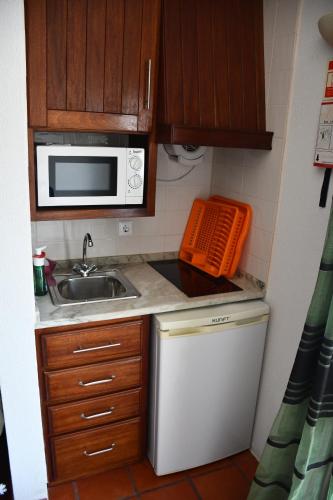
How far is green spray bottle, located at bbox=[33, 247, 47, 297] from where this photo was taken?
1.66 meters

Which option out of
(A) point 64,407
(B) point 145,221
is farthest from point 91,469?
(B) point 145,221

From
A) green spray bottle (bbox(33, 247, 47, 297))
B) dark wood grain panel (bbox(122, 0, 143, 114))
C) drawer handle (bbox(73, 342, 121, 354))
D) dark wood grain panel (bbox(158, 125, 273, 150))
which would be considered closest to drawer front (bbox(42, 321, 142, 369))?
drawer handle (bbox(73, 342, 121, 354))

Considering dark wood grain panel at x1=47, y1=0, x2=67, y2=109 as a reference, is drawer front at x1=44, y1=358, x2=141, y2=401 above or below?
below

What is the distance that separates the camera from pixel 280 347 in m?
1.79

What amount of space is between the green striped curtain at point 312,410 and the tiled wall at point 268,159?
0.55 metres

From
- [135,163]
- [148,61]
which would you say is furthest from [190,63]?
[135,163]

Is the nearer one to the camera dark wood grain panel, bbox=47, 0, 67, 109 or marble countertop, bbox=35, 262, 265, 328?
dark wood grain panel, bbox=47, 0, 67, 109

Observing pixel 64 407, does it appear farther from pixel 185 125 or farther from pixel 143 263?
pixel 185 125

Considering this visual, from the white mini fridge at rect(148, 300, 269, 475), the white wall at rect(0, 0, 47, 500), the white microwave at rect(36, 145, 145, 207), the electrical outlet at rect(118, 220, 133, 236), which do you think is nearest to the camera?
the white wall at rect(0, 0, 47, 500)

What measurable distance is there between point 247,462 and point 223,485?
195mm

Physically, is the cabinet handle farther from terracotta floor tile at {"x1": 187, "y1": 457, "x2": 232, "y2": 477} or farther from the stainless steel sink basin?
terracotta floor tile at {"x1": 187, "y1": 457, "x2": 232, "y2": 477}

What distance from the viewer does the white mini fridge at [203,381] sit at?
5.47 feet

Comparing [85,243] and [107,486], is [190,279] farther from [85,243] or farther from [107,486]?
[107,486]

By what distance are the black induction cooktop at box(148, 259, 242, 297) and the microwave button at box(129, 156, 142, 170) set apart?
0.58 m
